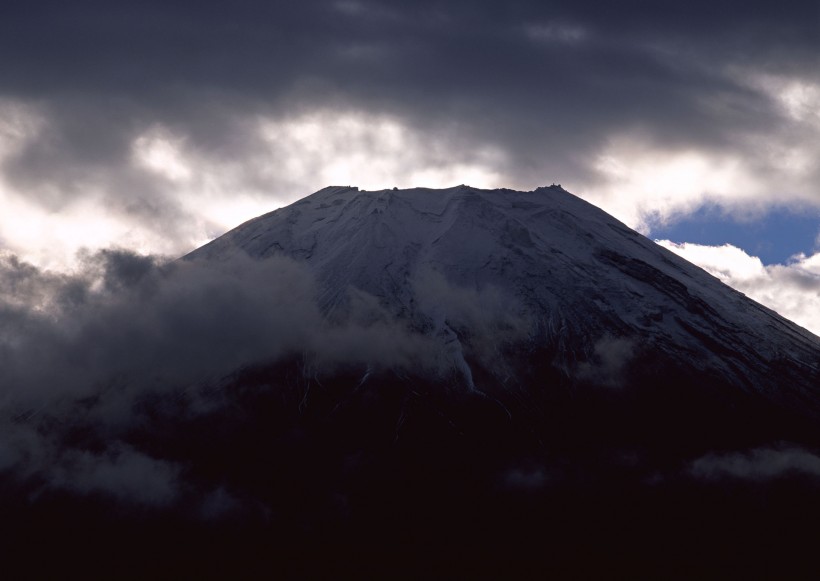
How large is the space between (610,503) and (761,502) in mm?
33204

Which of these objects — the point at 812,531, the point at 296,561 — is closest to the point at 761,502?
the point at 812,531

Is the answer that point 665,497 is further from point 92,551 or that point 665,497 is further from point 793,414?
point 92,551

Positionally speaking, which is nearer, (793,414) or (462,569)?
(462,569)

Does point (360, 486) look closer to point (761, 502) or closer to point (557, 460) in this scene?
point (557, 460)

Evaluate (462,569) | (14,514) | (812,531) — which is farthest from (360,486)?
(812,531)

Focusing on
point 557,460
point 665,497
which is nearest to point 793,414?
point 665,497

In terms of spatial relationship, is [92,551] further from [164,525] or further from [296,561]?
[296,561]

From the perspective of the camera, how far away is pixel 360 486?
7589 inches

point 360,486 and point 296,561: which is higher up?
point 360,486

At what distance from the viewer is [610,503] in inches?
7603

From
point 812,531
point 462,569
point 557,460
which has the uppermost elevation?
point 557,460

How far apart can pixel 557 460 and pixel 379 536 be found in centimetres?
4128

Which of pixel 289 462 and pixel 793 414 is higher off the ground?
pixel 793 414

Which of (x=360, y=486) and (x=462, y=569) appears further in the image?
(x=360, y=486)
